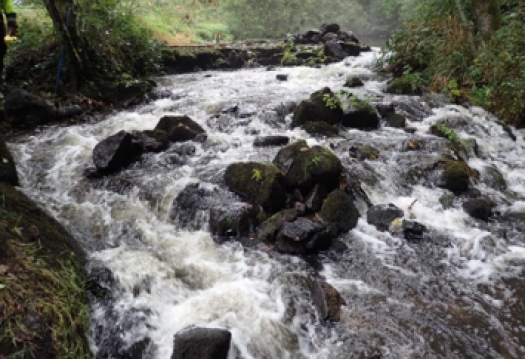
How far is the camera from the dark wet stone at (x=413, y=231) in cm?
518

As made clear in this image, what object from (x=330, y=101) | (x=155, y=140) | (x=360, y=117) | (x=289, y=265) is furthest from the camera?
(x=360, y=117)

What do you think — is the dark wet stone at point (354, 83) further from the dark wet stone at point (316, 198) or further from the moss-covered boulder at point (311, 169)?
the dark wet stone at point (316, 198)

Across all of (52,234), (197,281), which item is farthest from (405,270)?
(52,234)

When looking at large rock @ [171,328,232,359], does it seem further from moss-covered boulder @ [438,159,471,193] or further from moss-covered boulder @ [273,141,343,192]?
moss-covered boulder @ [438,159,471,193]

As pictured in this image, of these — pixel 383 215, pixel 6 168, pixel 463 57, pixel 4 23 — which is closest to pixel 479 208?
pixel 383 215

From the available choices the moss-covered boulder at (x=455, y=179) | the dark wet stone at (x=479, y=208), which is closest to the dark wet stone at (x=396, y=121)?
the moss-covered boulder at (x=455, y=179)

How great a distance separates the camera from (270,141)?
24.8 feet

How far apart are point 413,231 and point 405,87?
704 cm

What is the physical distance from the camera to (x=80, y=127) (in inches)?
329

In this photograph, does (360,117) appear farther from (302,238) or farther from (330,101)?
(302,238)

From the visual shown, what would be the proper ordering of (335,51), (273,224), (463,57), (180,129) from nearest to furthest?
(273,224) → (180,129) → (463,57) → (335,51)

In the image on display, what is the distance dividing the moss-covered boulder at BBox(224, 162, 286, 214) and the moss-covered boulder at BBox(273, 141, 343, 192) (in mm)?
227

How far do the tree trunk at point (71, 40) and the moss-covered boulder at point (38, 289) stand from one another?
20.3ft

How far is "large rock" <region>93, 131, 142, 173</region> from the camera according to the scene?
6297 mm
